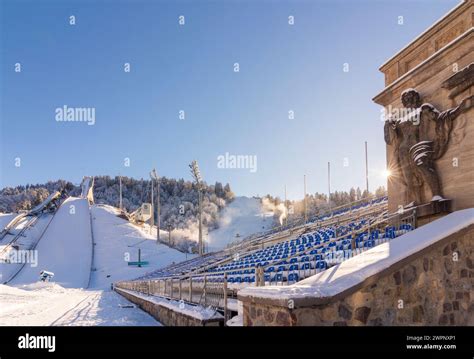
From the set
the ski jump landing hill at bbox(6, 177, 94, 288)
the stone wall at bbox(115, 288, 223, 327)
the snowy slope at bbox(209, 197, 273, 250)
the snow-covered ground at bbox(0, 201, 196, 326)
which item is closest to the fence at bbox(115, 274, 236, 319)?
the stone wall at bbox(115, 288, 223, 327)

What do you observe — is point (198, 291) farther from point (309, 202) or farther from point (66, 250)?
point (309, 202)

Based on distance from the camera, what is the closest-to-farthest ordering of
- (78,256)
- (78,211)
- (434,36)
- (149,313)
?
(434,36) → (149,313) → (78,256) → (78,211)

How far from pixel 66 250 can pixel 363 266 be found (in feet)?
190

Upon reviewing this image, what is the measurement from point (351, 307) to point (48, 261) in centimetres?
5391

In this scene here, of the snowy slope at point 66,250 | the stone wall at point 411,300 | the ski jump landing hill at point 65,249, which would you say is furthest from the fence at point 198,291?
the snowy slope at point 66,250

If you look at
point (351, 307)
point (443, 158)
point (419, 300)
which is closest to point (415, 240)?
point (419, 300)

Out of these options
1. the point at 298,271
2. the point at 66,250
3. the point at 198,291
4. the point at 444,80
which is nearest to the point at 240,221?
the point at 66,250

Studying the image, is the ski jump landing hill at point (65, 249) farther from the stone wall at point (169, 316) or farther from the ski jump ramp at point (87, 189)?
the stone wall at point (169, 316)

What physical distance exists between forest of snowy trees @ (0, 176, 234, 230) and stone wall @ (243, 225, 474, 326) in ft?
376

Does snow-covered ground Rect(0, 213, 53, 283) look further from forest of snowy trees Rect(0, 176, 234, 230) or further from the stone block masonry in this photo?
forest of snowy trees Rect(0, 176, 234, 230)

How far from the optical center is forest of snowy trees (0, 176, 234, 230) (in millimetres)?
129875

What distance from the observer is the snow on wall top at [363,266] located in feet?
18.7

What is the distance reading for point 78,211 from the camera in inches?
3051
